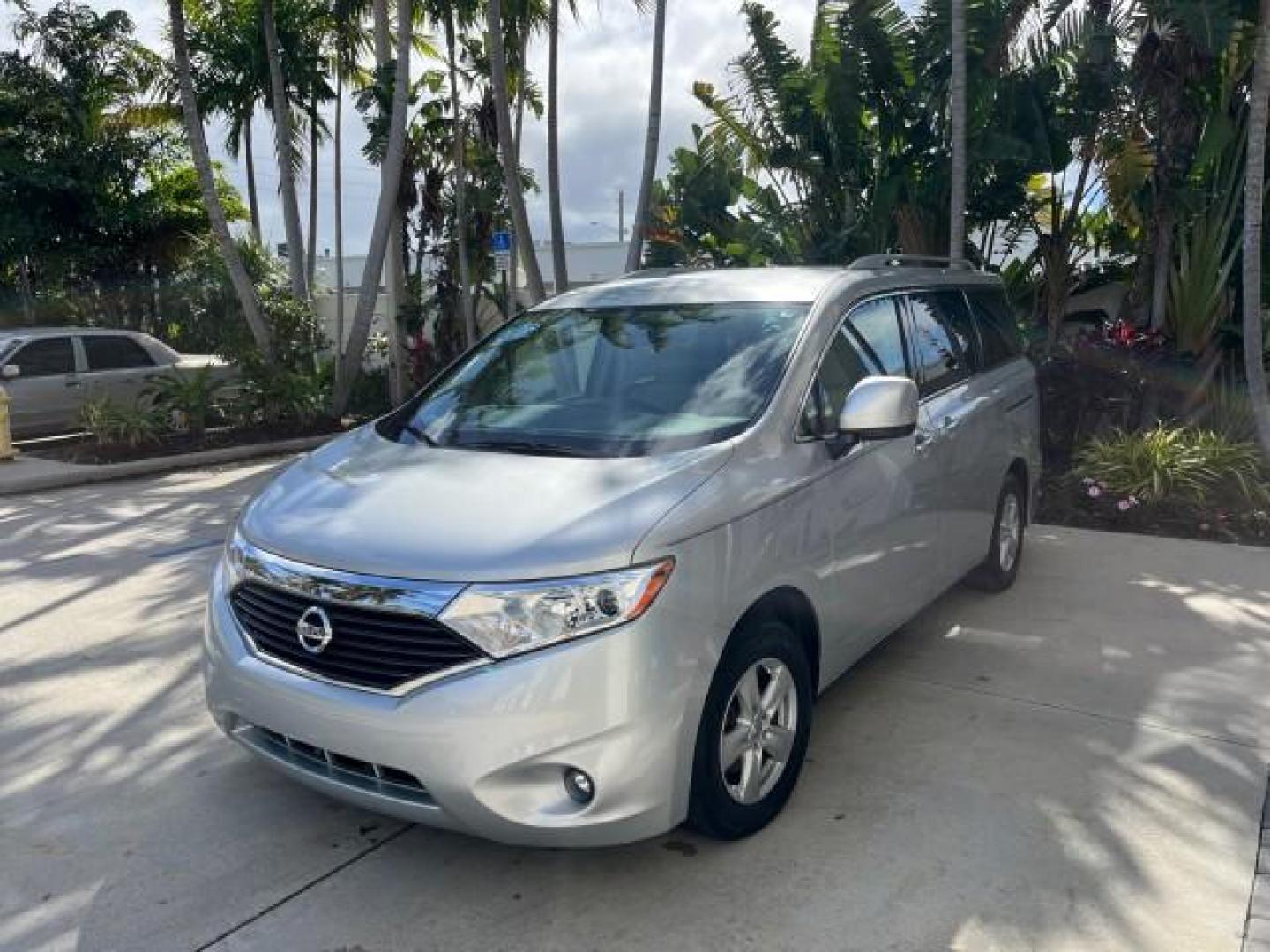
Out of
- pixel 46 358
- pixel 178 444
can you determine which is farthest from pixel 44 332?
pixel 178 444

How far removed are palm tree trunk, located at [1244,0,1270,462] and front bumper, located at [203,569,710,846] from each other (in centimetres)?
693

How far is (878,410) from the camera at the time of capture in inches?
143

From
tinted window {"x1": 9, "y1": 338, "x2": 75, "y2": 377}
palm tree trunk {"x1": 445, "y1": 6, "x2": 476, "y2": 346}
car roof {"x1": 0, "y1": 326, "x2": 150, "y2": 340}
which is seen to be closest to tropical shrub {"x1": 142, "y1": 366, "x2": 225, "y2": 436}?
tinted window {"x1": 9, "y1": 338, "x2": 75, "y2": 377}

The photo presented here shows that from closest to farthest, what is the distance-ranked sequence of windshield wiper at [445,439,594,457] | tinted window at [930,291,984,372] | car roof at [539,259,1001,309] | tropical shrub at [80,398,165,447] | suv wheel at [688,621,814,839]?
suv wheel at [688,621,814,839]
windshield wiper at [445,439,594,457]
car roof at [539,259,1001,309]
tinted window at [930,291,984,372]
tropical shrub at [80,398,165,447]

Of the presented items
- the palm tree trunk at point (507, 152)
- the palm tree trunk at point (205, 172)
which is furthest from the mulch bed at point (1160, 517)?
the palm tree trunk at point (205, 172)

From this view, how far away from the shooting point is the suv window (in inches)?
151

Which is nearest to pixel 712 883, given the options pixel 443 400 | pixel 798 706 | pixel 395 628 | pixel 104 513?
pixel 798 706

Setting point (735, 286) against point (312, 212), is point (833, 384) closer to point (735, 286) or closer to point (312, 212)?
point (735, 286)

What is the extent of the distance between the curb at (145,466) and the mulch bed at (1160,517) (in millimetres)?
8400

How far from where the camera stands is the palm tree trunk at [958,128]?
9422mm

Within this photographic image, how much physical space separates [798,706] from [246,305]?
11709 millimetres

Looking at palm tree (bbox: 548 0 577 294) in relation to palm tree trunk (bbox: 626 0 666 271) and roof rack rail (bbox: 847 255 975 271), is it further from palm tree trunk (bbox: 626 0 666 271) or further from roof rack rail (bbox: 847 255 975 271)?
roof rack rail (bbox: 847 255 975 271)

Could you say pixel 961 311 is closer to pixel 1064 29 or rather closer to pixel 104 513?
pixel 1064 29

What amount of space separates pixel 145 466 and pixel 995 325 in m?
8.64
